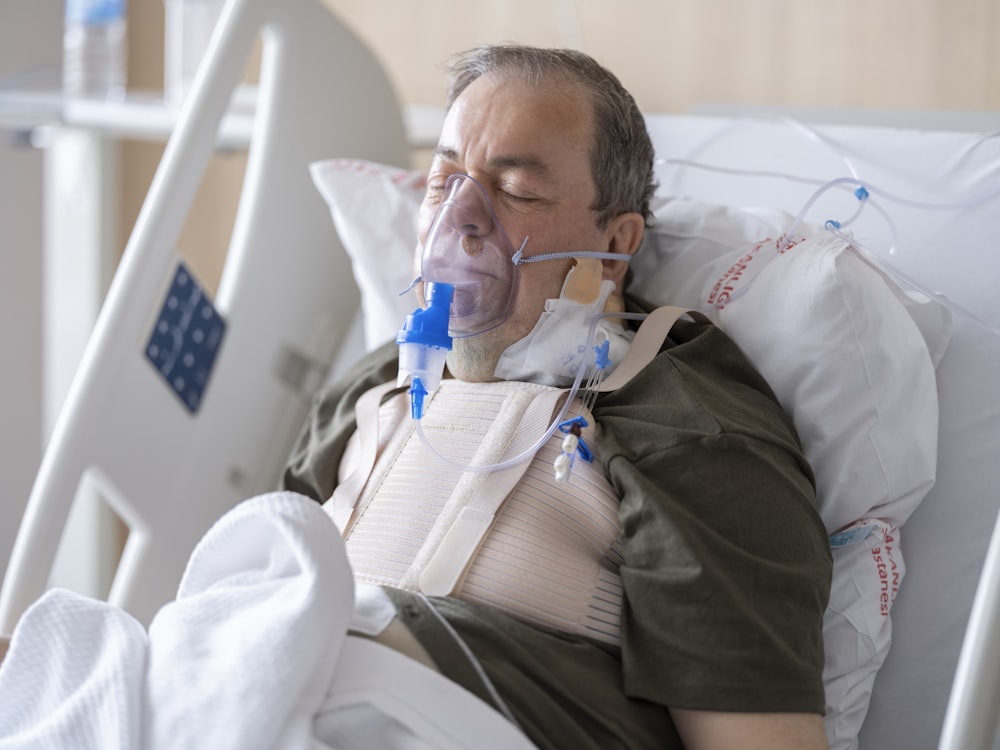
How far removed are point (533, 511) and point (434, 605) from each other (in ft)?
0.55

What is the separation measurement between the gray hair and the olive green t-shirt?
32cm

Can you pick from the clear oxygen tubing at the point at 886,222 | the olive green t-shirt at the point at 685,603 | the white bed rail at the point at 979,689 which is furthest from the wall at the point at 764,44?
the white bed rail at the point at 979,689

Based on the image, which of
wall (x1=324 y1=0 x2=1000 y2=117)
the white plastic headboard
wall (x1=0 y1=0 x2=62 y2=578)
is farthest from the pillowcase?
wall (x1=0 y1=0 x2=62 y2=578)

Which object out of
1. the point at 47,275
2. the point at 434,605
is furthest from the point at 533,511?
the point at 47,275

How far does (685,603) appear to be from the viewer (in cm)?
122

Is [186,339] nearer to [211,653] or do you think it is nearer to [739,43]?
[211,653]

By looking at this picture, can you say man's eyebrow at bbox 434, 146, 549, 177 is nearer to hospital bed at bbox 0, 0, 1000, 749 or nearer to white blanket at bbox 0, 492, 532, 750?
hospital bed at bbox 0, 0, 1000, 749

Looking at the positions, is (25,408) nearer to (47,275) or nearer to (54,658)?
(47,275)

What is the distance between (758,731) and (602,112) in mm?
812

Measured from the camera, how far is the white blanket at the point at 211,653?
1.08 metres

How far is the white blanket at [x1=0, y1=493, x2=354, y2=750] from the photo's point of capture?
1.08 m

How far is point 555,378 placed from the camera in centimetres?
148

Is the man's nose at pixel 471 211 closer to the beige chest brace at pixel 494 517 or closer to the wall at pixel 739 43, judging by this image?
the beige chest brace at pixel 494 517

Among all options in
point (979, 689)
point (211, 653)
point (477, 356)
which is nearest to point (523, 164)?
point (477, 356)
